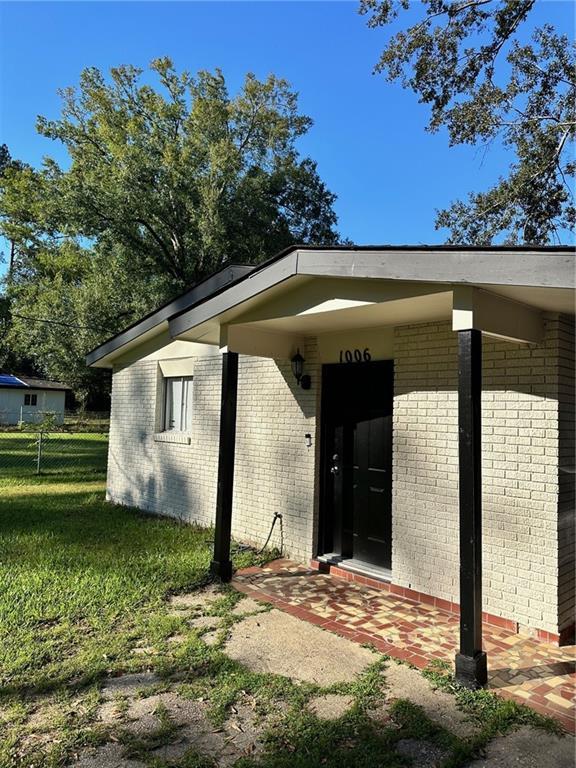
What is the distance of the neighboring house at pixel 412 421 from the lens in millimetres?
3369

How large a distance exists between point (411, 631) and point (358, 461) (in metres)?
1.96

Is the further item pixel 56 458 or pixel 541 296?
pixel 56 458

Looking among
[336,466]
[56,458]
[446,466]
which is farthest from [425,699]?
[56,458]

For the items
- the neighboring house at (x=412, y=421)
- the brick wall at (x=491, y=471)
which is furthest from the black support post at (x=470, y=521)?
the brick wall at (x=491, y=471)

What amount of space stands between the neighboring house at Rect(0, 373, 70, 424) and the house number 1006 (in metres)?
34.3

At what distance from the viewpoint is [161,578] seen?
5.27 m

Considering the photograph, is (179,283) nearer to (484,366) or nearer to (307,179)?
(307,179)

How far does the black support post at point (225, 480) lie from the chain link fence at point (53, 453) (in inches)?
378

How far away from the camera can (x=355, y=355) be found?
221 inches

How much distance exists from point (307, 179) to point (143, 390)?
57.3 feet

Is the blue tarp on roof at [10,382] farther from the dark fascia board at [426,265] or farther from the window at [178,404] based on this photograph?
the dark fascia board at [426,265]

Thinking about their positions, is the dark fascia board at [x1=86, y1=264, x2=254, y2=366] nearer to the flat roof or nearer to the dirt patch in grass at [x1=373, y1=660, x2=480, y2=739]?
the flat roof

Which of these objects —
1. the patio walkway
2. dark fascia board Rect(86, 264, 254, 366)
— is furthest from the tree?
the patio walkway

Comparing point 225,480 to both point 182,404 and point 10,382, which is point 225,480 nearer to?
point 182,404
